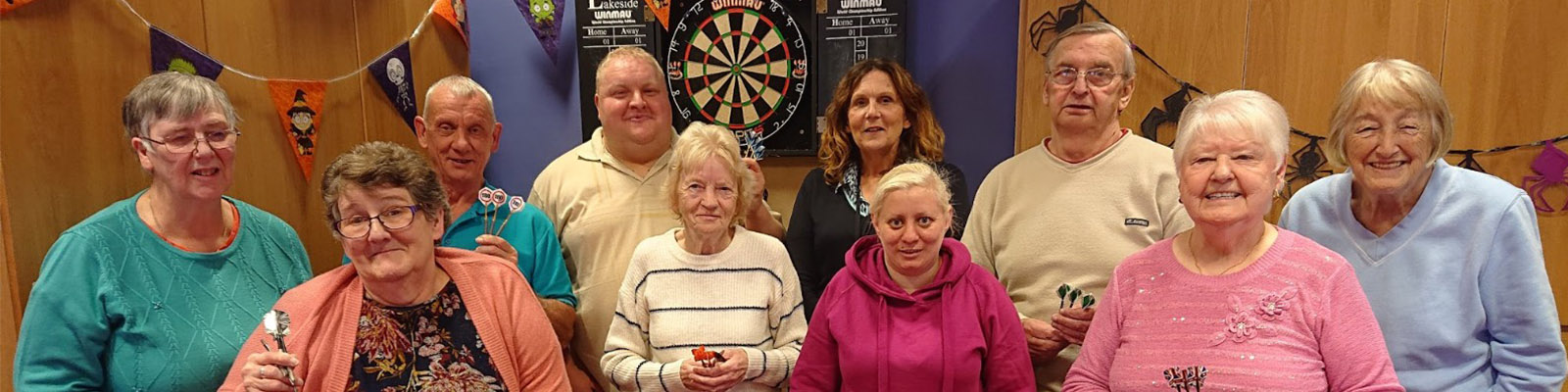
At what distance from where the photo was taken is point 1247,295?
53.1 inches

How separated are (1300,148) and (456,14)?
297 centimetres

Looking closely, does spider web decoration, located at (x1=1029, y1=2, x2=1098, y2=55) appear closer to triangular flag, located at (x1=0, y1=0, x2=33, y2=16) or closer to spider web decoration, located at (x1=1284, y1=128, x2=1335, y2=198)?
spider web decoration, located at (x1=1284, y1=128, x2=1335, y2=198)

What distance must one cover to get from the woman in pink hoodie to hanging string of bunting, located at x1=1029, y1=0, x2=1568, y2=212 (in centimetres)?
106

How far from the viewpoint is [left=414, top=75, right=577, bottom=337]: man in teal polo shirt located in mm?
2158

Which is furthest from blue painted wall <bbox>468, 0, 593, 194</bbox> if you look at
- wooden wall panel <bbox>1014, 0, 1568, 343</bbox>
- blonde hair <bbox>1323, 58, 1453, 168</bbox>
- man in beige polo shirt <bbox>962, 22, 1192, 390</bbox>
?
blonde hair <bbox>1323, 58, 1453, 168</bbox>

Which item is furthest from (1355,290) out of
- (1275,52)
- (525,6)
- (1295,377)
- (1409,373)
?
(525,6)

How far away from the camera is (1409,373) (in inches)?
62.8

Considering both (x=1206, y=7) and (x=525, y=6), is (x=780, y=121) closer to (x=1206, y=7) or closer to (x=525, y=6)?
(x=525, y=6)

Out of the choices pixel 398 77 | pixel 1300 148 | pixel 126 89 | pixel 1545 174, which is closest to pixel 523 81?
pixel 398 77

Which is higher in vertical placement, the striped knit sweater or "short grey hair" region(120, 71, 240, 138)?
"short grey hair" region(120, 71, 240, 138)

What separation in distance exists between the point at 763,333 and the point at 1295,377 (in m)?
1.09

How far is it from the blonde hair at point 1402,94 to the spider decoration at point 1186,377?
63cm

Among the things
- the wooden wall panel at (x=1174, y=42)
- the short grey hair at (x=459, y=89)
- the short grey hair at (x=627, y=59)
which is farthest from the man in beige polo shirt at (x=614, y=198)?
the wooden wall panel at (x=1174, y=42)

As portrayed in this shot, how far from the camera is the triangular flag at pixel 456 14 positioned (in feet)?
9.84
